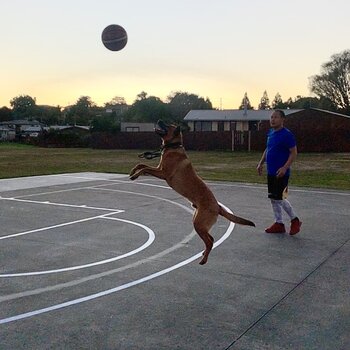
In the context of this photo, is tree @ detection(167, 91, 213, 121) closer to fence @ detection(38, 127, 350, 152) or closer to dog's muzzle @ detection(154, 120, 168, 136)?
fence @ detection(38, 127, 350, 152)

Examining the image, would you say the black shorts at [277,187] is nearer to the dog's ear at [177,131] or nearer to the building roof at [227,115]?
the dog's ear at [177,131]

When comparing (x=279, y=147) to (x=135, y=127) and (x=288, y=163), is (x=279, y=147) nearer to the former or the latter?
(x=288, y=163)

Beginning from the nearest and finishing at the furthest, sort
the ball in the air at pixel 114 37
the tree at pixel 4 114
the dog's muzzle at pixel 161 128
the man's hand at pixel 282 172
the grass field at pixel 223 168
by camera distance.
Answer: the dog's muzzle at pixel 161 128, the man's hand at pixel 282 172, the ball in the air at pixel 114 37, the grass field at pixel 223 168, the tree at pixel 4 114

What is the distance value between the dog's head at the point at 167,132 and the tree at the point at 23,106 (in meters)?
131

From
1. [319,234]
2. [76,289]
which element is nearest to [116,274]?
[76,289]

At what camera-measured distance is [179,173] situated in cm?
355

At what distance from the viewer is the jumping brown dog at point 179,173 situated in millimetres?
3525

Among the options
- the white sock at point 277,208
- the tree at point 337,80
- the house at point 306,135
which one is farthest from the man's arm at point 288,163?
the tree at point 337,80

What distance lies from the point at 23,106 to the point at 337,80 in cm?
9889

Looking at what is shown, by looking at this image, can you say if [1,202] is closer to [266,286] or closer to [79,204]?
[79,204]

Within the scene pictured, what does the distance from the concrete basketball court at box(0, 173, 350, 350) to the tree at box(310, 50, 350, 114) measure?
63989 millimetres

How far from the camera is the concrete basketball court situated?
3.84 metres

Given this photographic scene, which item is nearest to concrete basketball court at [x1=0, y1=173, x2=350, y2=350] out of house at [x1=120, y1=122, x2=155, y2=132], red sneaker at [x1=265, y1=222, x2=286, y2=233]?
red sneaker at [x1=265, y1=222, x2=286, y2=233]

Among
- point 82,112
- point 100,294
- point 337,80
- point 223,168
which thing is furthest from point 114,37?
point 82,112
